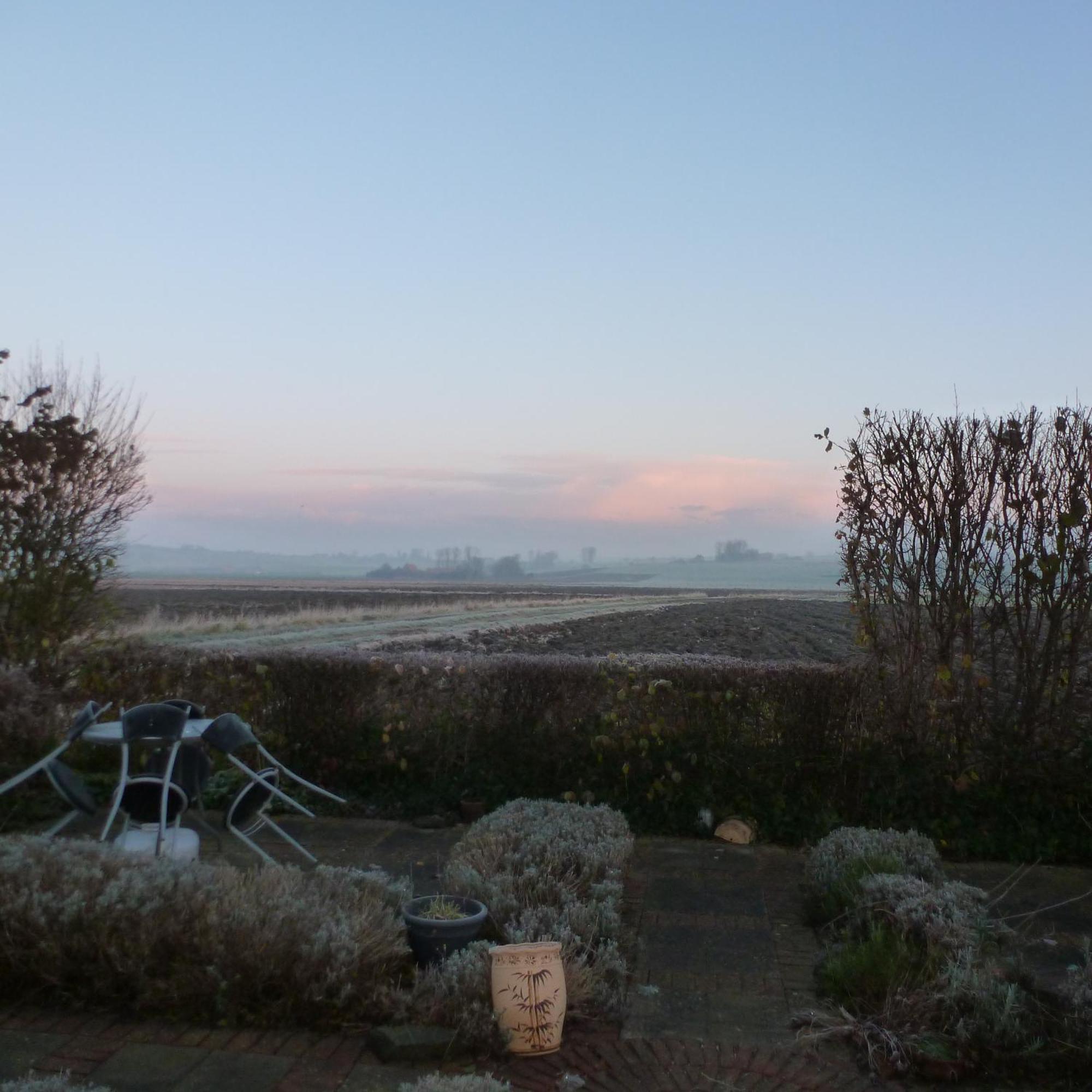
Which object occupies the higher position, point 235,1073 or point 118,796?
point 118,796

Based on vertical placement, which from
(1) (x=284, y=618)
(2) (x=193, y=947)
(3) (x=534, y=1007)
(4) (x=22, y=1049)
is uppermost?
(2) (x=193, y=947)

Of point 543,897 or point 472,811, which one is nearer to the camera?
point 543,897

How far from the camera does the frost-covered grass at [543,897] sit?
12.5 ft

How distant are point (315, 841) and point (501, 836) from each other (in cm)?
187

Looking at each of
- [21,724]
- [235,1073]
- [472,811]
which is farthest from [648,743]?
[21,724]

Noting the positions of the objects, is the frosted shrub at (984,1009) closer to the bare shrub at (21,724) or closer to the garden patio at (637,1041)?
the garden patio at (637,1041)

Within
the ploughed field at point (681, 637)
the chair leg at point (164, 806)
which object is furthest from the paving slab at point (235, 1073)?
the ploughed field at point (681, 637)

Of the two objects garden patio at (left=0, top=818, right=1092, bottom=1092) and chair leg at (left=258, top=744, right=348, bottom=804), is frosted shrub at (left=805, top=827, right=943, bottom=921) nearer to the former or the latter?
garden patio at (left=0, top=818, right=1092, bottom=1092)

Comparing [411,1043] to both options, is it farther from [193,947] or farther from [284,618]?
[284,618]

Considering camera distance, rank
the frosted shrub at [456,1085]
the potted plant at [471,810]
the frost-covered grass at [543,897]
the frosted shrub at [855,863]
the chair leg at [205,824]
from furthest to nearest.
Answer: the potted plant at [471,810], the chair leg at [205,824], the frosted shrub at [855,863], the frost-covered grass at [543,897], the frosted shrub at [456,1085]

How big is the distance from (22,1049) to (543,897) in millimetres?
2077

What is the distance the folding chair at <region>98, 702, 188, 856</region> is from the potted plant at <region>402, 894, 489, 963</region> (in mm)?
1660

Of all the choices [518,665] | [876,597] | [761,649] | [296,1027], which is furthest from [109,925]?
[761,649]

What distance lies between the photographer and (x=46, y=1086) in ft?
9.91
